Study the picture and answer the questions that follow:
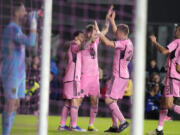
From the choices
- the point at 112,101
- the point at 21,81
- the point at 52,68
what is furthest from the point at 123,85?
the point at 52,68

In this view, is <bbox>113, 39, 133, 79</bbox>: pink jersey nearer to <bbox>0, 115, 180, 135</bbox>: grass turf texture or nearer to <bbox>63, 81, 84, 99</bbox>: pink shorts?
<bbox>63, 81, 84, 99</bbox>: pink shorts

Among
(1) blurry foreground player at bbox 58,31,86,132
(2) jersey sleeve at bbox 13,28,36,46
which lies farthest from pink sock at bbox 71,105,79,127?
(2) jersey sleeve at bbox 13,28,36,46

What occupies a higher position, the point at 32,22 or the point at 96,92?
the point at 32,22

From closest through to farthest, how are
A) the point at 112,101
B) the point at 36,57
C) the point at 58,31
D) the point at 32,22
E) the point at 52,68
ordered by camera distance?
the point at 32,22
the point at 112,101
the point at 36,57
the point at 52,68
the point at 58,31

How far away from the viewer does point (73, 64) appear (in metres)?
Answer: 10.4

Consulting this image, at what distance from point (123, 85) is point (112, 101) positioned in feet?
1.05

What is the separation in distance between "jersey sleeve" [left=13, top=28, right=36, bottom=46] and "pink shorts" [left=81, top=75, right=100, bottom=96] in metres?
3.08

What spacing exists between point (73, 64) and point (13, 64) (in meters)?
2.81

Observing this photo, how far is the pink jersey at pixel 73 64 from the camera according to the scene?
409 inches

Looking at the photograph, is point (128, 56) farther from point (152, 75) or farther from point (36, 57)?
point (152, 75)

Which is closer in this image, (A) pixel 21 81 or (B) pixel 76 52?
(A) pixel 21 81

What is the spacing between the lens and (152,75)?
1526 cm

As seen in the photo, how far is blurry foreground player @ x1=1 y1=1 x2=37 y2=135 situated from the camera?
7.64 m

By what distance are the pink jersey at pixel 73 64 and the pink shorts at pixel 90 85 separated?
0.58ft
